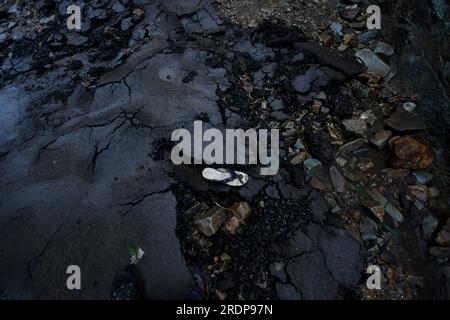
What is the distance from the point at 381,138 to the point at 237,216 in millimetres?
1361

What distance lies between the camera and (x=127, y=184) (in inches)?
87.1

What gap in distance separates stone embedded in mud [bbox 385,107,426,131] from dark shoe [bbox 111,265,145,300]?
221 cm

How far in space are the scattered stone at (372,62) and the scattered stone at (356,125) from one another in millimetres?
608

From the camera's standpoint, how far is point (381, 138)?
252 centimetres

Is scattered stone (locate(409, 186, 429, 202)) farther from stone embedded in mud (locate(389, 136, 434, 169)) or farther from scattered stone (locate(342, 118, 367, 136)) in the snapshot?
scattered stone (locate(342, 118, 367, 136))

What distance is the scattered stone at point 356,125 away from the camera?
2560 millimetres

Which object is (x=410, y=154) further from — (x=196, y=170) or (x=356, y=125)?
(x=196, y=170)

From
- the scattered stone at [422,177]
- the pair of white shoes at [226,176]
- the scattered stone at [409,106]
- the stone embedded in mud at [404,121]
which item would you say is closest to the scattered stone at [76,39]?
the pair of white shoes at [226,176]

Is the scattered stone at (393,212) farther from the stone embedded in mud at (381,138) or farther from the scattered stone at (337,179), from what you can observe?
the stone embedded in mud at (381,138)

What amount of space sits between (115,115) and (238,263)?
5.06ft

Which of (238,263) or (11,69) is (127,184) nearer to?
(238,263)

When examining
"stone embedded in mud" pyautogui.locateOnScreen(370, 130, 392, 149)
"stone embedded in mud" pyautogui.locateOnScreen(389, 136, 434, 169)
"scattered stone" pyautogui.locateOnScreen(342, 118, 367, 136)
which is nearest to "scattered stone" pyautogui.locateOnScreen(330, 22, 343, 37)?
"scattered stone" pyautogui.locateOnScreen(342, 118, 367, 136)

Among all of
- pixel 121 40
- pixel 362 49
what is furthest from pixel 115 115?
pixel 362 49

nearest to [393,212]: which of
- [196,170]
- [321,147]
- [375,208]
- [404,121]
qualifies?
[375,208]
